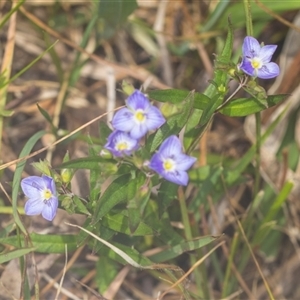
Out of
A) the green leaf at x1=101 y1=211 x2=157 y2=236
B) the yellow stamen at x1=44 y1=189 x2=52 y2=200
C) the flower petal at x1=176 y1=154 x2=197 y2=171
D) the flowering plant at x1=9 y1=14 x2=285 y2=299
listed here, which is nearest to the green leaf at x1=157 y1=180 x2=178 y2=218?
the flowering plant at x1=9 y1=14 x2=285 y2=299

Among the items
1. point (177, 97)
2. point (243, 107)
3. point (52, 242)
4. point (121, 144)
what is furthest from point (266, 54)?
point (52, 242)

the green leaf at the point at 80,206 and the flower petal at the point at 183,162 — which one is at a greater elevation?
the flower petal at the point at 183,162

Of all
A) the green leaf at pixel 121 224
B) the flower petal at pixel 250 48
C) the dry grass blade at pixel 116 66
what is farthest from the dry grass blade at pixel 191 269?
the dry grass blade at pixel 116 66

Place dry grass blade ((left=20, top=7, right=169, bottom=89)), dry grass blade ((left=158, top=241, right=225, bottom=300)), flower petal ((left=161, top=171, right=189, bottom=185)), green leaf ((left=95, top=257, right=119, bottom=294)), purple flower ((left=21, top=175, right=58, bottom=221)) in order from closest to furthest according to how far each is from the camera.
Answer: flower petal ((left=161, top=171, right=189, bottom=185))
purple flower ((left=21, top=175, right=58, bottom=221))
dry grass blade ((left=158, top=241, right=225, bottom=300))
green leaf ((left=95, top=257, right=119, bottom=294))
dry grass blade ((left=20, top=7, right=169, bottom=89))

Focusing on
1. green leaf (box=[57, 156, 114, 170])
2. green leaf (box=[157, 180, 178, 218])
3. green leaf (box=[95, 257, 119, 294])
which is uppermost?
green leaf (box=[57, 156, 114, 170])

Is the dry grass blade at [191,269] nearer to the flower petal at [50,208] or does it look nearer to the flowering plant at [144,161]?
the flowering plant at [144,161]

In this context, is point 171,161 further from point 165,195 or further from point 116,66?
point 116,66

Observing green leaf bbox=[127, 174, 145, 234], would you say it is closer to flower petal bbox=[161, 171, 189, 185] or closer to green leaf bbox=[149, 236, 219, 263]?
flower petal bbox=[161, 171, 189, 185]
